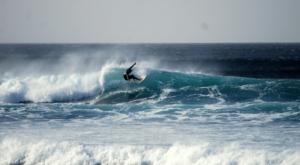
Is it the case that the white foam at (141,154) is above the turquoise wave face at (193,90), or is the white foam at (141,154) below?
below

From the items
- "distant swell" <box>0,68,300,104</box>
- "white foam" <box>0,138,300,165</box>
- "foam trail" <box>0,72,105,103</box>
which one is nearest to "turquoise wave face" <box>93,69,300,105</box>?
"distant swell" <box>0,68,300,104</box>

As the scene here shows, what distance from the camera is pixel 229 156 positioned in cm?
908

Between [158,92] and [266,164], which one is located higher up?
[158,92]

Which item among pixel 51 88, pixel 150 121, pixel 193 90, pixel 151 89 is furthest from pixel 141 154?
pixel 51 88

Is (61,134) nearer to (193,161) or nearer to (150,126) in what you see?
(150,126)

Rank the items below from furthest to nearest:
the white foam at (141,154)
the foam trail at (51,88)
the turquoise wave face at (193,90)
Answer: the foam trail at (51,88)
the turquoise wave face at (193,90)
the white foam at (141,154)

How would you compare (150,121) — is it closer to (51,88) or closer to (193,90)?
(193,90)

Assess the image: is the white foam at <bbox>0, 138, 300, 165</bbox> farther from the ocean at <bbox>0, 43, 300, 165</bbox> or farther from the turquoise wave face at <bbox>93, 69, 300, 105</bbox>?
the turquoise wave face at <bbox>93, 69, 300, 105</bbox>

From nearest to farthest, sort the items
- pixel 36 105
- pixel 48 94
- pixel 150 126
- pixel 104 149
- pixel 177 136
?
pixel 104 149 < pixel 177 136 < pixel 150 126 < pixel 36 105 < pixel 48 94

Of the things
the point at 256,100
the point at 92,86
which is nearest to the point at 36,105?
the point at 92,86

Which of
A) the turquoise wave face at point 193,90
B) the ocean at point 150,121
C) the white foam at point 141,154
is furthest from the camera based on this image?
the turquoise wave face at point 193,90

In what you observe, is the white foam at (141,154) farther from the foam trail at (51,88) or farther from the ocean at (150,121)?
the foam trail at (51,88)

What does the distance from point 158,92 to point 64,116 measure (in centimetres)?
685

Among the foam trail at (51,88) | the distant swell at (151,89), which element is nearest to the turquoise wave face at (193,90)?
the distant swell at (151,89)
